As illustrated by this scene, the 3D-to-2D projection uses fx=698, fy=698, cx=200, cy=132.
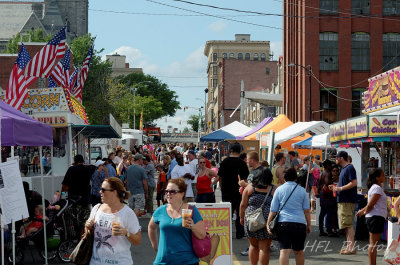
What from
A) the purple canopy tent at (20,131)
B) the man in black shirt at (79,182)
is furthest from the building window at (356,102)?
the purple canopy tent at (20,131)

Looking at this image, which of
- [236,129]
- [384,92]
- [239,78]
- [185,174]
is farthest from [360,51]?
[239,78]

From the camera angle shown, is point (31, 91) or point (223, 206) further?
point (31, 91)

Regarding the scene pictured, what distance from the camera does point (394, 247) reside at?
9086mm

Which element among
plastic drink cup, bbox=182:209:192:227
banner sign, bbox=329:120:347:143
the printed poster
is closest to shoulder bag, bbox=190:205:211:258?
plastic drink cup, bbox=182:209:192:227

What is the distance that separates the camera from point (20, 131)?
34.6 feet

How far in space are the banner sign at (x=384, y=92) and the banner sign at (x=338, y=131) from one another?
51.0 inches

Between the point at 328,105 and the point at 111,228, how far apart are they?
4406 centimetres

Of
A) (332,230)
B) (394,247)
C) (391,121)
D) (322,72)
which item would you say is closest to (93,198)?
(332,230)

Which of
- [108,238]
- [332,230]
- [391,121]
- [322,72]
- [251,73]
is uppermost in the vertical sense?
[251,73]

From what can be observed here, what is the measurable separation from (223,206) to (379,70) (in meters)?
41.5

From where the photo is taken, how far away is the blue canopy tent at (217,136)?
3089 centimetres

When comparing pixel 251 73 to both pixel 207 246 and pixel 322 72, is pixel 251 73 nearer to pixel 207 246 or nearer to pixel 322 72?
pixel 322 72

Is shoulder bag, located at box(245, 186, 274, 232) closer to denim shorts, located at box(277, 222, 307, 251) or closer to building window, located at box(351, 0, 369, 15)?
denim shorts, located at box(277, 222, 307, 251)

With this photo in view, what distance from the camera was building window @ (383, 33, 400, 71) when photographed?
1943 inches
